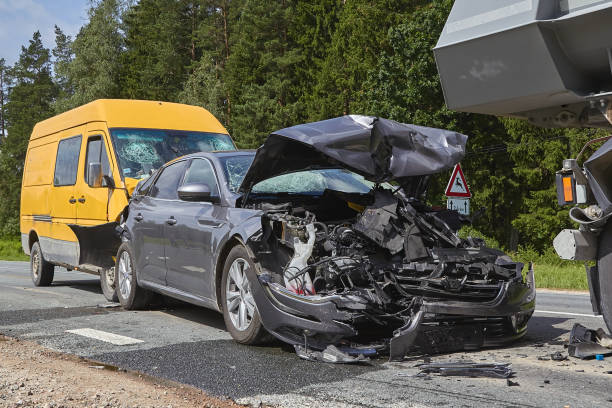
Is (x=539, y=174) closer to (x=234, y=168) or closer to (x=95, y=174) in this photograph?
(x=95, y=174)

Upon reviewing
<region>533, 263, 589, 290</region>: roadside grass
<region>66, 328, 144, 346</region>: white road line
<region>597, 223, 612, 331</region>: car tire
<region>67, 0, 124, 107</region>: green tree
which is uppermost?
<region>67, 0, 124, 107</region>: green tree

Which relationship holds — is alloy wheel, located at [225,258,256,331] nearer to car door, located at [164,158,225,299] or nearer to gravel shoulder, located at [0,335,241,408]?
car door, located at [164,158,225,299]

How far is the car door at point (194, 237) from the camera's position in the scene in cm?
671

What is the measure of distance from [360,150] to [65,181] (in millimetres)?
7170

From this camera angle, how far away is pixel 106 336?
22.1 ft

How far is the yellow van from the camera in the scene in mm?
10055

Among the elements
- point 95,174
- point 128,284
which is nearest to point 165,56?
point 95,174

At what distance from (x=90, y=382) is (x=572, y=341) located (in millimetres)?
3757

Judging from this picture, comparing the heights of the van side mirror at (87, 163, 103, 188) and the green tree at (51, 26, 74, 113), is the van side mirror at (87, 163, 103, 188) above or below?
below

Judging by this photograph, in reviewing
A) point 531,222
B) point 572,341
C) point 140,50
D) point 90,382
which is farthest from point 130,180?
point 140,50

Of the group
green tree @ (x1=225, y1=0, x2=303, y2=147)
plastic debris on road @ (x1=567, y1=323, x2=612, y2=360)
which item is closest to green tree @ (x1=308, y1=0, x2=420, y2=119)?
green tree @ (x1=225, y1=0, x2=303, y2=147)

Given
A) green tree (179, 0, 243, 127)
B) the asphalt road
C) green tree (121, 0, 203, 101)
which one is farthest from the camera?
green tree (121, 0, 203, 101)

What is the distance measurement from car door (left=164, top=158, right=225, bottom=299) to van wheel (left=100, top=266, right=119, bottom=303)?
2522mm

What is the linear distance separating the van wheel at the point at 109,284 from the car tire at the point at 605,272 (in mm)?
6694
